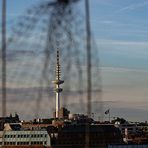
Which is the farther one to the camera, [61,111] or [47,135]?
[61,111]

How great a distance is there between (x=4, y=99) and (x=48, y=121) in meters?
67.8

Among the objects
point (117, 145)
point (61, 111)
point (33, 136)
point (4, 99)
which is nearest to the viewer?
point (4, 99)

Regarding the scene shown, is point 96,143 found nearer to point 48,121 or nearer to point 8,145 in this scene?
point 8,145

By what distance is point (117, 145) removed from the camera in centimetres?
5088

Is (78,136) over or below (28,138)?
over

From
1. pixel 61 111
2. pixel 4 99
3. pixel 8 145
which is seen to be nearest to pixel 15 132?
pixel 8 145

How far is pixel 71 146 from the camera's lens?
51.9 m

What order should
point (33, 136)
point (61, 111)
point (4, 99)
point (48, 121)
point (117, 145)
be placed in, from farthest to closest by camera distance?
point (61, 111) < point (48, 121) < point (33, 136) < point (117, 145) < point (4, 99)

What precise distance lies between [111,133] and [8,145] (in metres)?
11.5

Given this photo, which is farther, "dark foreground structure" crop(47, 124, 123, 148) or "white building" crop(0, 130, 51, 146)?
"white building" crop(0, 130, 51, 146)

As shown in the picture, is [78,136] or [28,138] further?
[28,138]

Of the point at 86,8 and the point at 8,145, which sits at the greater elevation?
the point at 86,8

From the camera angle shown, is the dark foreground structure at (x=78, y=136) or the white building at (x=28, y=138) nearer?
the dark foreground structure at (x=78, y=136)

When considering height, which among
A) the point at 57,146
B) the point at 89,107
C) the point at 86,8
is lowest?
the point at 57,146
